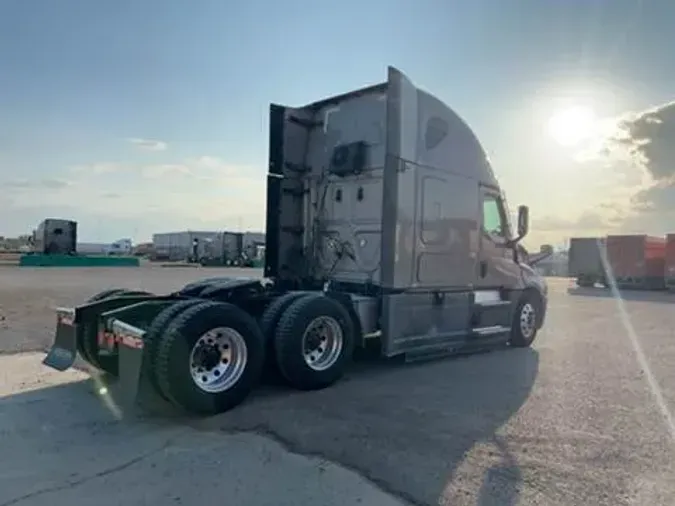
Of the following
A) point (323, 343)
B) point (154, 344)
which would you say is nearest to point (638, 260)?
point (323, 343)

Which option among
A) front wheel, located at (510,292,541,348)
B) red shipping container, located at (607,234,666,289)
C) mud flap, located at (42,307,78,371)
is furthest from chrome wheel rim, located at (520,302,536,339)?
red shipping container, located at (607,234,666,289)

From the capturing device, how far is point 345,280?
26.6 feet

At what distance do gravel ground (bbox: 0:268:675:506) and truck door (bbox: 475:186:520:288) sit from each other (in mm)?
1889

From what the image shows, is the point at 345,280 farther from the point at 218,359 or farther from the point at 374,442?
the point at 374,442

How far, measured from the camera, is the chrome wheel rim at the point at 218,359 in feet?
17.6

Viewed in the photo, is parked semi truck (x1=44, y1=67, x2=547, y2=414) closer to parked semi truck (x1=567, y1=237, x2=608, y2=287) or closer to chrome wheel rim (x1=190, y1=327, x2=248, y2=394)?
chrome wheel rim (x1=190, y1=327, x2=248, y2=394)

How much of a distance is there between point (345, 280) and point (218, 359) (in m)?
2.90

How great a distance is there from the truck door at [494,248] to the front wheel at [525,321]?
475 millimetres

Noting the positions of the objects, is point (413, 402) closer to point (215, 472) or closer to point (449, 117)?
point (215, 472)

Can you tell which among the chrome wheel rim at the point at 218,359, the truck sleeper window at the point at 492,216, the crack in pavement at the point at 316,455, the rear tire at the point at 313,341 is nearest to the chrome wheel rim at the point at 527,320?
the truck sleeper window at the point at 492,216

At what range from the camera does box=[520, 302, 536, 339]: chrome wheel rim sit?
31.9 feet

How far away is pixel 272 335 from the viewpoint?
6.12 m

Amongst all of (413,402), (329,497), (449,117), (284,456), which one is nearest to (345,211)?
(449,117)

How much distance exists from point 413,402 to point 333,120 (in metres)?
4.43
